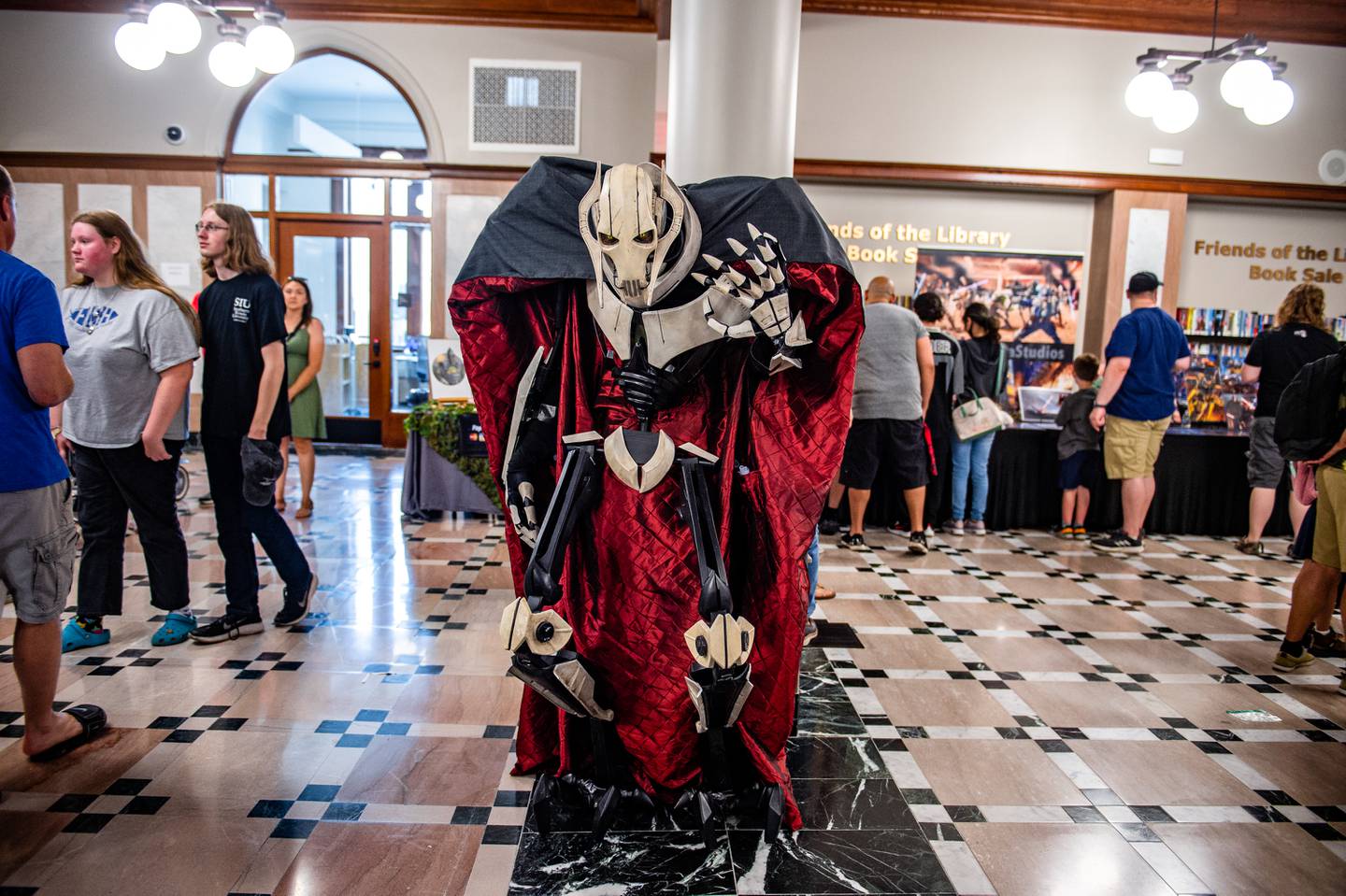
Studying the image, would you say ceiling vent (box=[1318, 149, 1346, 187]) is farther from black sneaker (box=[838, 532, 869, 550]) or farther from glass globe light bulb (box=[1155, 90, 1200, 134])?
black sneaker (box=[838, 532, 869, 550])

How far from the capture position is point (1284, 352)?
16.1ft

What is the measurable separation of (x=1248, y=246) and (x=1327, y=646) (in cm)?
540

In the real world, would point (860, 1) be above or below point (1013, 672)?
above

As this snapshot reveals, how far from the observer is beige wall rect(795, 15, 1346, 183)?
717 centimetres

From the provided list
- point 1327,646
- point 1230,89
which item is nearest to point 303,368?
point 1327,646

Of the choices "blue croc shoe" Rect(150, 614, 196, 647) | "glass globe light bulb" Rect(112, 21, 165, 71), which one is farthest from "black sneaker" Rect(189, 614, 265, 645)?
"glass globe light bulb" Rect(112, 21, 165, 71)

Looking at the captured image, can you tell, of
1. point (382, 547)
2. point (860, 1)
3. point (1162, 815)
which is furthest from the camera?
point (860, 1)

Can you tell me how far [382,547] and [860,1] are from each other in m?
5.72

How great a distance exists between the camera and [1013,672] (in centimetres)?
333

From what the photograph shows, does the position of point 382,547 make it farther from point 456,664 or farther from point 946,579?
point 946,579

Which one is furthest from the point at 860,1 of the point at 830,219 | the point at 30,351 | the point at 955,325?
the point at 30,351

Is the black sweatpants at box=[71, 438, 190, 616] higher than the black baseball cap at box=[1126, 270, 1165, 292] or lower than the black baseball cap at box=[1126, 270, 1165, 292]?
lower

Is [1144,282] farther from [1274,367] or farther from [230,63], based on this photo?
→ [230,63]

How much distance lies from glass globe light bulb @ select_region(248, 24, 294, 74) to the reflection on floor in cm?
349
